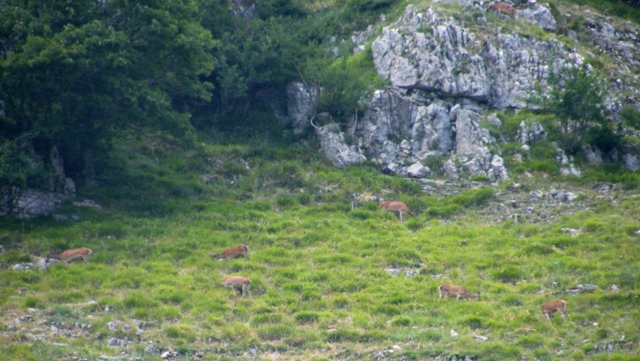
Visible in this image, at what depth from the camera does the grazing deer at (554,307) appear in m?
22.4

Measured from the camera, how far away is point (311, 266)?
87.6 feet

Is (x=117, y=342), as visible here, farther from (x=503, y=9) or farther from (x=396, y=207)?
(x=503, y=9)

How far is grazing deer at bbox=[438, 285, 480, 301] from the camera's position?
23953mm

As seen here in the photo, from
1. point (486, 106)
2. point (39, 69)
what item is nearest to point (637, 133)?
point (486, 106)

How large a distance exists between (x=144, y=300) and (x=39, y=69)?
10.6 metres

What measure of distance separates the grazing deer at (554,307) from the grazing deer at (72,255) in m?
15.3

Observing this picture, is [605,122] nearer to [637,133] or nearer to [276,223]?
[637,133]

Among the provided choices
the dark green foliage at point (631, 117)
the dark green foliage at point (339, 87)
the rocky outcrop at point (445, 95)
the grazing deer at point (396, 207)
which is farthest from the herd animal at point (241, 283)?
the dark green foliage at point (631, 117)

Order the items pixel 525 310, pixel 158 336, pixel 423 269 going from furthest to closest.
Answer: pixel 423 269
pixel 525 310
pixel 158 336

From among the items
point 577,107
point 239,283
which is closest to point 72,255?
point 239,283

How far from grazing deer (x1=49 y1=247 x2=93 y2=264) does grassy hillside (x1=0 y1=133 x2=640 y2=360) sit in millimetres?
445

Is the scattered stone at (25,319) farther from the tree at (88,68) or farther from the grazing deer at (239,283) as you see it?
the tree at (88,68)

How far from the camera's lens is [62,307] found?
22.2 metres

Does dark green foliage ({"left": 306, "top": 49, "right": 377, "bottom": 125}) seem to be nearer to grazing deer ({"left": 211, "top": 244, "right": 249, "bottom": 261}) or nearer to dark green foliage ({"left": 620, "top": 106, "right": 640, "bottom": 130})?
grazing deer ({"left": 211, "top": 244, "right": 249, "bottom": 261})
